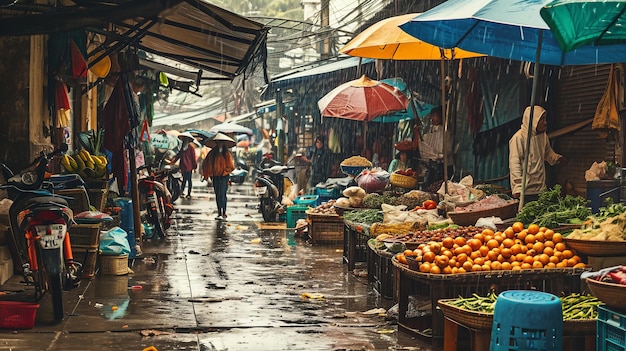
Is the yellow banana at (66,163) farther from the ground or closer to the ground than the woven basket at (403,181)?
farther from the ground

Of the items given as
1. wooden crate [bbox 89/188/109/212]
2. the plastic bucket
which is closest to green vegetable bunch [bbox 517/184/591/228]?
the plastic bucket

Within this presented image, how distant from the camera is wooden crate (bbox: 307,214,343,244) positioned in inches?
604

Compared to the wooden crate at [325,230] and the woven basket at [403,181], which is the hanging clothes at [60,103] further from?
the woven basket at [403,181]

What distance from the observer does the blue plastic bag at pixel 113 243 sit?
1085 centimetres

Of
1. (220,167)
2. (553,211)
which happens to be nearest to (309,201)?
(220,167)

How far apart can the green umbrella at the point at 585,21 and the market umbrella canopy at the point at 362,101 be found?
347 inches

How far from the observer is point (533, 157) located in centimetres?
1166

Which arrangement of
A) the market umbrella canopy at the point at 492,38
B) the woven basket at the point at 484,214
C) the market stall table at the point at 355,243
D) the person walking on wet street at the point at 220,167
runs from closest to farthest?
the market umbrella canopy at the point at 492,38 → the woven basket at the point at 484,214 → the market stall table at the point at 355,243 → the person walking on wet street at the point at 220,167

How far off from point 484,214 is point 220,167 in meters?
11.1

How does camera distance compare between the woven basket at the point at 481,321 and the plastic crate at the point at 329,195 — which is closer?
the woven basket at the point at 481,321

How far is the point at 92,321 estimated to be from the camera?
318 inches

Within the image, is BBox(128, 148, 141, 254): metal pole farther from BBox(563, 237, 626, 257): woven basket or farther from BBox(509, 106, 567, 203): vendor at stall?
BBox(563, 237, 626, 257): woven basket

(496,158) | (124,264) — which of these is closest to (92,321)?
(124,264)

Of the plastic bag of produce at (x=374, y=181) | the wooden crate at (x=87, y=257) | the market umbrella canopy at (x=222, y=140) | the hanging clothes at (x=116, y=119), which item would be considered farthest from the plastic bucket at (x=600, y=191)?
the market umbrella canopy at (x=222, y=140)
